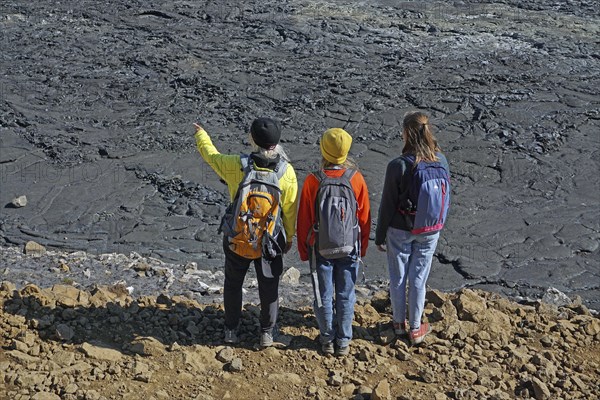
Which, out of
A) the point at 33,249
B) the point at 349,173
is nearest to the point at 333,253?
the point at 349,173

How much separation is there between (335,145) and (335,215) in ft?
1.52

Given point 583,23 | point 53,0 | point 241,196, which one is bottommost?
point 53,0

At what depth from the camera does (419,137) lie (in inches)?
221

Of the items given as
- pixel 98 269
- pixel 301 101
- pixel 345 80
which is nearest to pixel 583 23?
pixel 345 80

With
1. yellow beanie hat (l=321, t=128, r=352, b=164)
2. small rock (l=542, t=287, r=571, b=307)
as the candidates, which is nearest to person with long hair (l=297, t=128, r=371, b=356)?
yellow beanie hat (l=321, t=128, r=352, b=164)

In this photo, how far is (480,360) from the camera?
5879mm

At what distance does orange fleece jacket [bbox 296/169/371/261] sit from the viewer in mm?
5582

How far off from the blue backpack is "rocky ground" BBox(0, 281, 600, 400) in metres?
0.92

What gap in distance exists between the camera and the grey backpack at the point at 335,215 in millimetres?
5516

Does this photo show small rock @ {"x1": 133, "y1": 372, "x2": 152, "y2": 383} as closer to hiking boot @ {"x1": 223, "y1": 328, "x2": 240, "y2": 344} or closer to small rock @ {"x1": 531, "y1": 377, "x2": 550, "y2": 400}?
hiking boot @ {"x1": 223, "y1": 328, "x2": 240, "y2": 344}

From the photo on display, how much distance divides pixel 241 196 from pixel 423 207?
1.23 metres

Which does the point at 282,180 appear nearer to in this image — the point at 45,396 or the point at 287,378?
the point at 287,378

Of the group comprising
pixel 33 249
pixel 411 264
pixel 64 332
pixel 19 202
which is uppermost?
pixel 411 264

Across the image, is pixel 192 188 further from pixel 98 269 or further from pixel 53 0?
pixel 53 0
